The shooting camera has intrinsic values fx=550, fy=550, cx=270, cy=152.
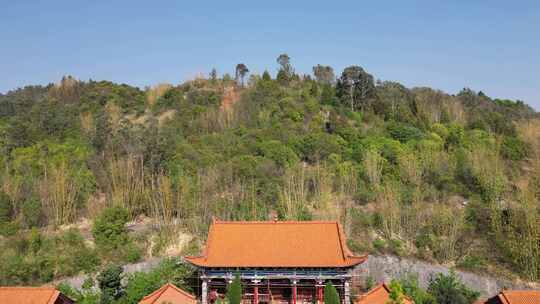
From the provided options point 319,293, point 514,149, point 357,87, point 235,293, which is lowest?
point 319,293

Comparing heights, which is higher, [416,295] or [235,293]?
[235,293]

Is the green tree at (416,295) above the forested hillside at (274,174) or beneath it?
beneath

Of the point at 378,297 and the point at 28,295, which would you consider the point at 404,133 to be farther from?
the point at 28,295

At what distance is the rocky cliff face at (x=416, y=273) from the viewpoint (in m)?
19.0

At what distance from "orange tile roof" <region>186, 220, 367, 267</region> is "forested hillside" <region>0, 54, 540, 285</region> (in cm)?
529

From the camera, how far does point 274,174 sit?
27188 millimetres

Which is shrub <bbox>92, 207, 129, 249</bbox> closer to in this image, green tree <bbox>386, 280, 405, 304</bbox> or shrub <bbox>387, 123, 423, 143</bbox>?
green tree <bbox>386, 280, 405, 304</bbox>

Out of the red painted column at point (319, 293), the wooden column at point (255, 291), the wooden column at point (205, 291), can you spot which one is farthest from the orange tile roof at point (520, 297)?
the wooden column at point (205, 291)

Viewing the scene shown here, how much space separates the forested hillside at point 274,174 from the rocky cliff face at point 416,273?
0.62m

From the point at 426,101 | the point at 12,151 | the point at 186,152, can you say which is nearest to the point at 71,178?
the point at 186,152

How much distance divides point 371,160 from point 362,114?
30.9 ft

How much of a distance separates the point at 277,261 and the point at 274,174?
12.0m

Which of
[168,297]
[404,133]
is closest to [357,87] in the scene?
[404,133]

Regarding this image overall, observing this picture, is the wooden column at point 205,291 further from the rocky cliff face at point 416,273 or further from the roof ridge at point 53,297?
the rocky cliff face at point 416,273
